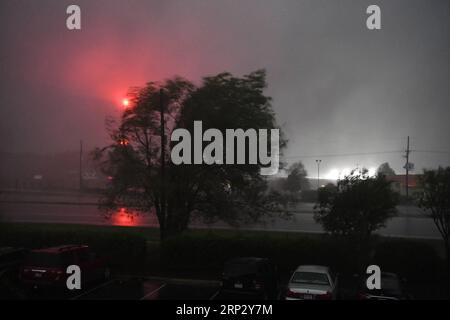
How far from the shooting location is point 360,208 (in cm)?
1723

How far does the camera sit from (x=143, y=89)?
1944 cm

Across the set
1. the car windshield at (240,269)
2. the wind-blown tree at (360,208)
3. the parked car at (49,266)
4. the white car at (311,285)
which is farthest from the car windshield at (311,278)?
the parked car at (49,266)

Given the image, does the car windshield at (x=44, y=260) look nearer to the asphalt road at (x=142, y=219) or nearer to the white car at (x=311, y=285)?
the white car at (x=311, y=285)

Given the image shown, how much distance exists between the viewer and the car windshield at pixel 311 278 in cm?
1124

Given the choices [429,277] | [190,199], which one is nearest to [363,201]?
[429,277]

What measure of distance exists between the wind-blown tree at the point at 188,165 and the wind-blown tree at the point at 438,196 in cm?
666

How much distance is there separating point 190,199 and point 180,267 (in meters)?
3.67

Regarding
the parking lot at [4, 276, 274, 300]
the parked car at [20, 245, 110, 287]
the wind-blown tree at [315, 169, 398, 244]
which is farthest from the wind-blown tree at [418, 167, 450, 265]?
the parked car at [20, 245, 110, 287]

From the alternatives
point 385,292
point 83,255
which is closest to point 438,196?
point 385,292

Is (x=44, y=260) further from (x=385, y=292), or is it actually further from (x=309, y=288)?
(x=385, y=292)

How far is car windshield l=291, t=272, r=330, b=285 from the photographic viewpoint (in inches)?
442
